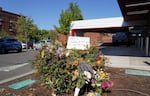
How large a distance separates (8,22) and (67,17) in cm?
2599

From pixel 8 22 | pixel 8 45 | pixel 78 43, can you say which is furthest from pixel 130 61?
pixel 8 22

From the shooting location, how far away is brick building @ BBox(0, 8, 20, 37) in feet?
169

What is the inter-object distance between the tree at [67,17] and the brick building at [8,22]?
74.8 feet

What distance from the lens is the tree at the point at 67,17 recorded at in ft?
113

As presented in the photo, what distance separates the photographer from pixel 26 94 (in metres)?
5.26

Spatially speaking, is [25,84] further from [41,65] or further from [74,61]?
[74,61]

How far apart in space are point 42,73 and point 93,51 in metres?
2.27

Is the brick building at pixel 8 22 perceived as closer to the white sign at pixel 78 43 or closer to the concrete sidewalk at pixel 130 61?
the concrete sidewalk at pixel 130 61

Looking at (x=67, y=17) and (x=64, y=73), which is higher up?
(x=67, y=17)

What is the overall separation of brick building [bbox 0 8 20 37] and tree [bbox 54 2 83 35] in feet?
74.8

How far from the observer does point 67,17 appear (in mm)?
34844

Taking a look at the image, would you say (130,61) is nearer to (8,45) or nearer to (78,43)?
(78,43)

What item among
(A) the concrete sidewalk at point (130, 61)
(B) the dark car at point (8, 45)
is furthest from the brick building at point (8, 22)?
(A) the concrete sidewalk at point (130, 61)

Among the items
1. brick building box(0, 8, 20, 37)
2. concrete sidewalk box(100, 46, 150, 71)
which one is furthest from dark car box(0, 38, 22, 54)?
brick building box(0, 8, 20, 37)
